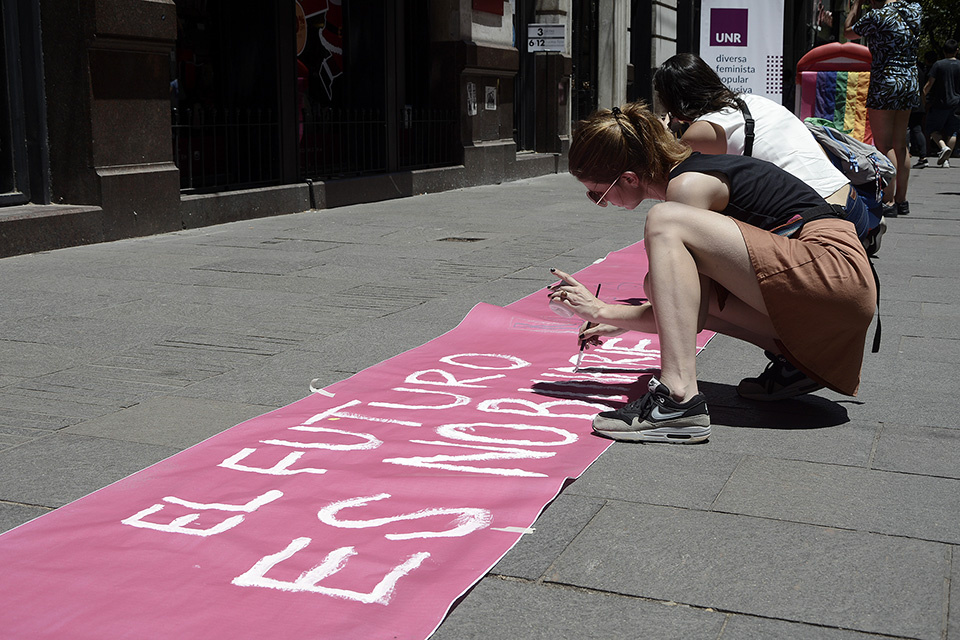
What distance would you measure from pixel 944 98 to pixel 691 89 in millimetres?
15227

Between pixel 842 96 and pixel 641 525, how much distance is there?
26.4 ft

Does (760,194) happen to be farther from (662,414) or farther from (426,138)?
(426,138)

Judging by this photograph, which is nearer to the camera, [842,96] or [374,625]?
[374,625]

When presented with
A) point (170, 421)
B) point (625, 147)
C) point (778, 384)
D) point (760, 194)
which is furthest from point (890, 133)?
point (170, 421)

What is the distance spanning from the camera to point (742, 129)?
4.54 meters

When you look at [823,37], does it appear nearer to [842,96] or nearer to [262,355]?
[842,96]

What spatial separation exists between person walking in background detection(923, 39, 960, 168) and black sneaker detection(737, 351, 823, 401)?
15.7 m

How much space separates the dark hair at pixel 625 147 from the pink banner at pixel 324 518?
2.70 ft

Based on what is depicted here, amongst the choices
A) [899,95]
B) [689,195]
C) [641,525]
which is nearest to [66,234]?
[689,195]

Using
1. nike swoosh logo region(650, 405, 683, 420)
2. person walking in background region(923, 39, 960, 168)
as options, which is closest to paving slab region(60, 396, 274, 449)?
nike swoosh logo region(650, 405, 683, 420)

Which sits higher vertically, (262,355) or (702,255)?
(702,255)

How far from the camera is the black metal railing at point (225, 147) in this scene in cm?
922

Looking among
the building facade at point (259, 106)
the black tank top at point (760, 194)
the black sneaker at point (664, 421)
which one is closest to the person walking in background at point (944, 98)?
the building facade at point (259, 106)

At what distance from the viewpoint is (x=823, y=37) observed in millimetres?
36938
